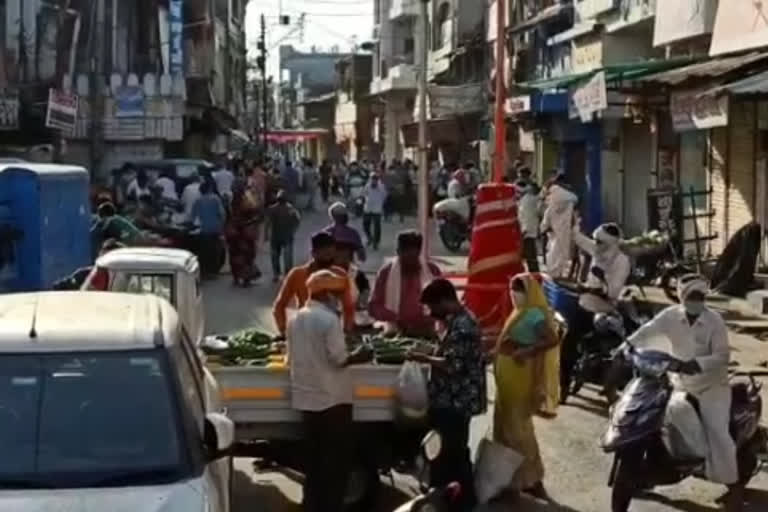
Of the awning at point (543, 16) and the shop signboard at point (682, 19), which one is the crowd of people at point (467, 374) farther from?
the awning at point (543, 16)

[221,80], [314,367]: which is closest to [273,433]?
[314,367]

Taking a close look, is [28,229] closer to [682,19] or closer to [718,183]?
[718,183]

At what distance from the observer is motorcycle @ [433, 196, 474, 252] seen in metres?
29.0

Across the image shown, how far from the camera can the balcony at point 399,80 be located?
2642 inches

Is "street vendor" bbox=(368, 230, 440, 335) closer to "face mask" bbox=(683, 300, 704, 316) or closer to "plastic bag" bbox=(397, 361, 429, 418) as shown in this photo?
"plastic bag" bbox=(397, 361, 429, 418)

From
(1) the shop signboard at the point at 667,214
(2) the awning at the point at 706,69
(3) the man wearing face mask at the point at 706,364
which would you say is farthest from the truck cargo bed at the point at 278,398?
(1) the shop signboard at the point at 667,214

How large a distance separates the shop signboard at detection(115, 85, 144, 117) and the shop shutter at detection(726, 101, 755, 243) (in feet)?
65.2

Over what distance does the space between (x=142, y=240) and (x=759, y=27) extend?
904cm

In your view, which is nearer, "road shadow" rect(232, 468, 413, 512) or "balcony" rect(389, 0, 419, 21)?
"road shadow" rect(232, 468, 413, 512)

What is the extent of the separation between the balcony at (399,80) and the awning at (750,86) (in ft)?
161

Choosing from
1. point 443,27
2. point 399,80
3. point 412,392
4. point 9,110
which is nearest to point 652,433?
point 412,392

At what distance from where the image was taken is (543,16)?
39812mm

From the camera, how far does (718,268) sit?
67.2 ft

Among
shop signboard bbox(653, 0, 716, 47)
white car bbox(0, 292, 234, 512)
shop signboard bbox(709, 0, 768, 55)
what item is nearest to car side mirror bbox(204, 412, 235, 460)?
white car bbox(0, 292, 234, 512)
